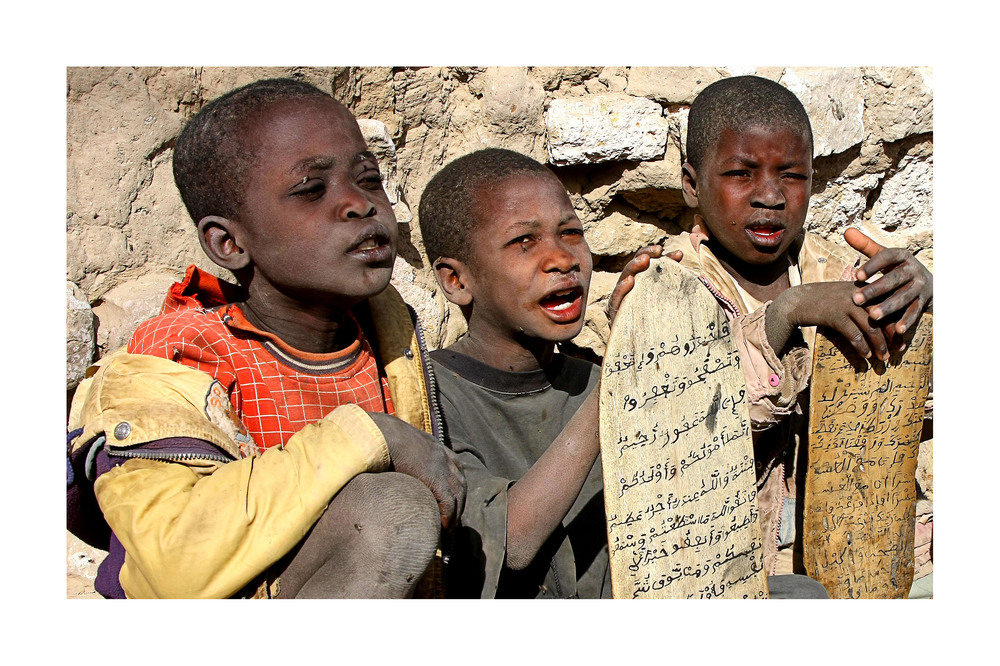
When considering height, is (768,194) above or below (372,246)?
above

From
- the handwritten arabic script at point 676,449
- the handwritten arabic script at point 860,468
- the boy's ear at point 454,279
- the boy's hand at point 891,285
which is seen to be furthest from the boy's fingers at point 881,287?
the boy's ear at point 454,279

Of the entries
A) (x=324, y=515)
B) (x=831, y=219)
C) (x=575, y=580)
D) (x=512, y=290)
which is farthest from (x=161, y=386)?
(x=831, y=219)

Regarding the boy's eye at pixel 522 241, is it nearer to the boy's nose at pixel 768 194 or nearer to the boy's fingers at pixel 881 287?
the boy's nose at pixel 768 194

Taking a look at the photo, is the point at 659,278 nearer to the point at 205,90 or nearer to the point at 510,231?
the point at 510,231

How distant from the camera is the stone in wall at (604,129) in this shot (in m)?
2.85

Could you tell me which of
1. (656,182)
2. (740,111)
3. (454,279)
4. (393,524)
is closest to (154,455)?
(393,524)

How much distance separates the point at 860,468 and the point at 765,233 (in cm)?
65

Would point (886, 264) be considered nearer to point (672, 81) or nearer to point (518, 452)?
point (518, 452)

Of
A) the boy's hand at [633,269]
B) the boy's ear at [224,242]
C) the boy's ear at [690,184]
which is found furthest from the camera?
the boy's ear at [690,184]

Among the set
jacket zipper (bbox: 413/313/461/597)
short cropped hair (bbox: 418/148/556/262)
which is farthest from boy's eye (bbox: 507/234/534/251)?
jacket zipper (bbox: 413/313/461/597)

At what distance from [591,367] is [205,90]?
125 centimetres

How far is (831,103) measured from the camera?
9.68ft

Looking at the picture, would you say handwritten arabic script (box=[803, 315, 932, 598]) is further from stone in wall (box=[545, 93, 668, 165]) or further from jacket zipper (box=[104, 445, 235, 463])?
jacket zipper (box=[104, 445, 235, 463])

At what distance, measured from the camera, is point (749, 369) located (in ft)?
6.81
